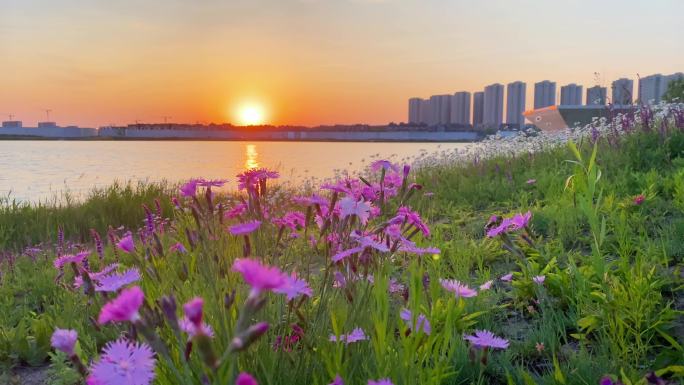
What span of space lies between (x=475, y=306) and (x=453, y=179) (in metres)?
4.74

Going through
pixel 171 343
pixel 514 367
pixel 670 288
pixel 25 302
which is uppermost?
pixel 171 343

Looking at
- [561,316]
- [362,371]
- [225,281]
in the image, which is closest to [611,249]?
[561,316]

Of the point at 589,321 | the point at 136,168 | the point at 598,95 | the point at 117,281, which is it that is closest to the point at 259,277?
the point at 117,281

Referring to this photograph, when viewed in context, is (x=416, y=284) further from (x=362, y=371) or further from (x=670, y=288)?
(x=670, y=288)

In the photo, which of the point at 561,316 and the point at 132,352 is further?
the point at 561,316

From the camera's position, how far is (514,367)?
195 cm

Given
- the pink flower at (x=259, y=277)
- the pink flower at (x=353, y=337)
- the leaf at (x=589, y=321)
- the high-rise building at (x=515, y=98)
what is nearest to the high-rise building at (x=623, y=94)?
the leaf at (x=589, y=321)

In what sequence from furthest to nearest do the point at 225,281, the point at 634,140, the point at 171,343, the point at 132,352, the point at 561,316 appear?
1. the point at 634,140
2. the point at 561,316
3. the point at 225,281
4. the point at 171,343
5. the point at 132,352

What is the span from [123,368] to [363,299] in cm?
81

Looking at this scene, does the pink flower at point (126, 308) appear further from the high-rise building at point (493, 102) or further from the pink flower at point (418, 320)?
the high-rise building at point (493, 102)

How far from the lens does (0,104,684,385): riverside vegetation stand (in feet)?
3.58

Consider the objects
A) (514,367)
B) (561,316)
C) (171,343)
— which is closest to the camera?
(171,343)

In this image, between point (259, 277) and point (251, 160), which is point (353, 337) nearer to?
point (259, 277)

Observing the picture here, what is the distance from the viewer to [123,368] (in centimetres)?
82
